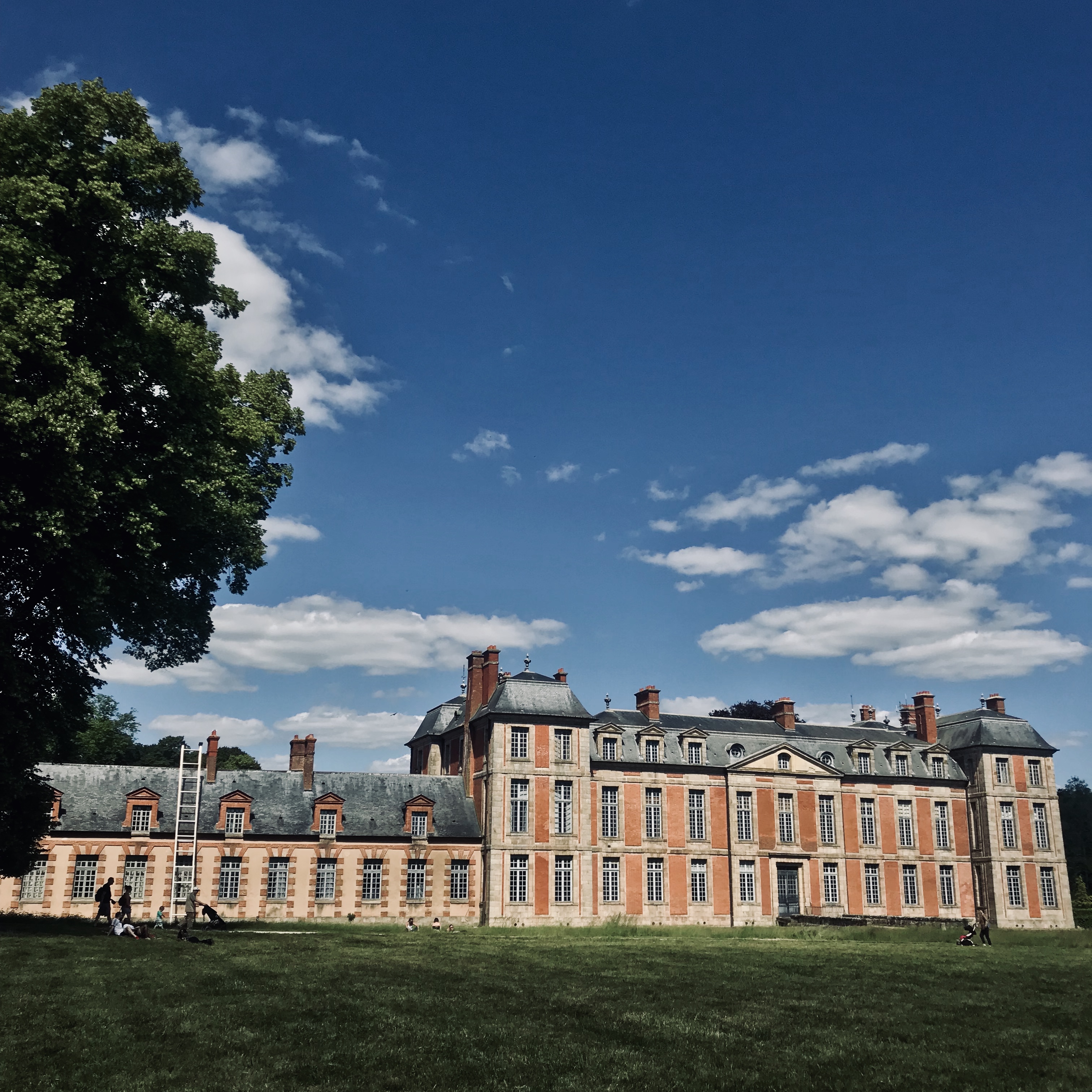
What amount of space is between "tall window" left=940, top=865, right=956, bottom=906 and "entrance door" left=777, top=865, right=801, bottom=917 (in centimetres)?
905

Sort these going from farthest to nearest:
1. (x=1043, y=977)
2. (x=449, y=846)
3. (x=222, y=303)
A: (x=449, y=846) < (x=222, y=303) < (x=1043, y=977)

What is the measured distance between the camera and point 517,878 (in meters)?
46.8

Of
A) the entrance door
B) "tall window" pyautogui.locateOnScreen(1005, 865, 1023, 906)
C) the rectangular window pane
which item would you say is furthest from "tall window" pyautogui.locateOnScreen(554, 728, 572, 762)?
"tall window" pyautogui.locateOnScreen(1005, 865, 1023, 906)

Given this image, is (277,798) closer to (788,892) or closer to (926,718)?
(788,892)

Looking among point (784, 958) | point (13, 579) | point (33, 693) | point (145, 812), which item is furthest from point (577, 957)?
point (145, 812)

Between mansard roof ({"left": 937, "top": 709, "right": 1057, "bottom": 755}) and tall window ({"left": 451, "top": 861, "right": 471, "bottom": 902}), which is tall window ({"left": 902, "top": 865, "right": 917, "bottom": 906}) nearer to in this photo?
mansard roof ({"left": 937, "top": 709, "right": 1057, "bottom": 755})

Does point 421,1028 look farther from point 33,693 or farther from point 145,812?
point 145,812

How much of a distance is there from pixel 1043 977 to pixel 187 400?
23.8m

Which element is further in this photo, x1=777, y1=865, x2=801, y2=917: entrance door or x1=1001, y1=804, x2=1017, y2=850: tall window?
x1=1001, y1=804, x2=1017, y2=850: tall window

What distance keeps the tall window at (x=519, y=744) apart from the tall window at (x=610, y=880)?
6.77 meters

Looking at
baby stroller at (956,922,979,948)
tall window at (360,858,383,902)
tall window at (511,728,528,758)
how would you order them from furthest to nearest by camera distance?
tall window at (511,728,528,758) → tall window at (360,858,383,902) → baby stroller at (956,922,979,948)

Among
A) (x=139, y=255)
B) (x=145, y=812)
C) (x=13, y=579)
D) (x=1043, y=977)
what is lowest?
(x=1043, y=977)

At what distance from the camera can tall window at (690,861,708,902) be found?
50.4 m

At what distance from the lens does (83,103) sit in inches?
889
